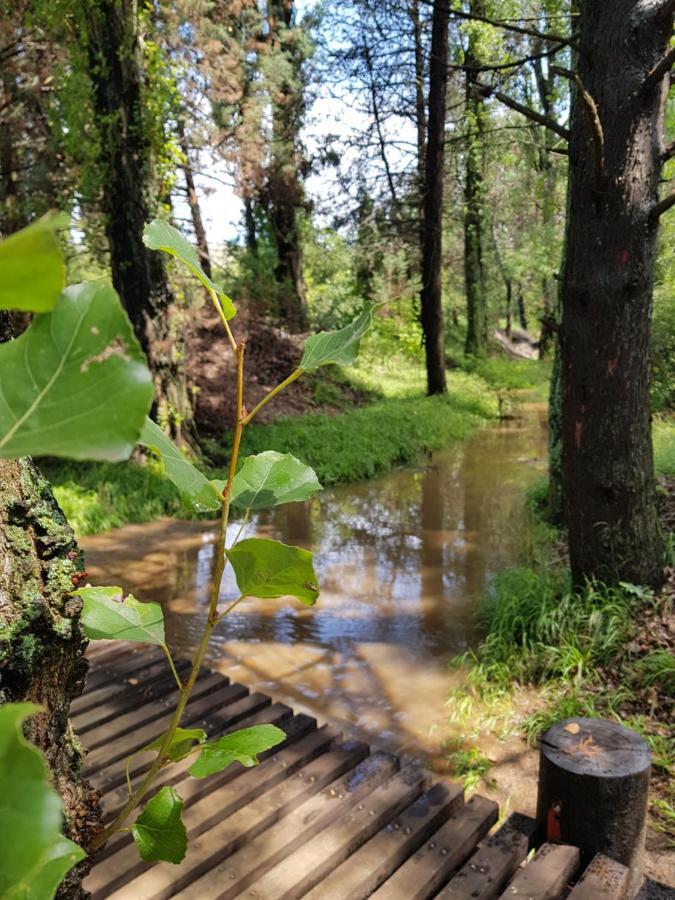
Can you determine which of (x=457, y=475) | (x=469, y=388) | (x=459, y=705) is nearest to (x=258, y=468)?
(x=459, y=705)

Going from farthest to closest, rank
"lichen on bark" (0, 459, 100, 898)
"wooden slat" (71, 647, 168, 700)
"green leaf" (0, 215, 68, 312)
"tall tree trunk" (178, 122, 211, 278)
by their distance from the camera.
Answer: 1. "tall tree trunk" (178, 122, 211, 278)
2. "wooden slat" (71, 647, 168, 700)
3. "lichen on bark" (0, 459, 100, 898)
4. "green leaf" (0, 215, 68, 312)

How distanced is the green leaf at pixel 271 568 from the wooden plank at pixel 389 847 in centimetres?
179

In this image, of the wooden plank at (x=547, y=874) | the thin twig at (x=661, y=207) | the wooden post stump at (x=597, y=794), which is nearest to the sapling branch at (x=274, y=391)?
the wooden plank at (x=547, y=874)

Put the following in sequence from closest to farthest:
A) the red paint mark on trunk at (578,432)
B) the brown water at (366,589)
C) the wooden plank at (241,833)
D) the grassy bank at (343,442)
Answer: the wooden plank at (241,833) → the red paint mark on trunk at (578,432) → the brown water at (366,589) → the grassy bank at (343,442)

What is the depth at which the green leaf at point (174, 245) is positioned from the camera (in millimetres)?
549

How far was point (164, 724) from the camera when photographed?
2.88 m

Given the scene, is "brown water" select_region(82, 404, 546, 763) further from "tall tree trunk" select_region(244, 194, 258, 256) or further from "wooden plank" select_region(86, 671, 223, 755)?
"tall tree trunk" select_region(244, 194, 258, 256)

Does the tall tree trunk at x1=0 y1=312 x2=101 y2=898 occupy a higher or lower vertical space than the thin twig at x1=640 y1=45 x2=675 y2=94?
lower

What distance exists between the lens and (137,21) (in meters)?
7.57

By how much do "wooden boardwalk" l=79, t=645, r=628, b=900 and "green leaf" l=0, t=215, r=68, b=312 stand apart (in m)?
2.10

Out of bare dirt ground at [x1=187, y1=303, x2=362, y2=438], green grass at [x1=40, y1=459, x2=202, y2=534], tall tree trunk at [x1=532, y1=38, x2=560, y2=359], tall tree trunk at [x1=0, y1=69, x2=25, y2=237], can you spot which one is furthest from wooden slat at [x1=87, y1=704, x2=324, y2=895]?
tall tree trunk at [x1=0, y1=69, x2=25, y2=237]

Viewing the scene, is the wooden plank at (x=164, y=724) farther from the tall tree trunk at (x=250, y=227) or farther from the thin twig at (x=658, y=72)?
the tall tree trunk at (x=250, y=227)

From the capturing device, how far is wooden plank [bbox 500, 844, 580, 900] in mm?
1995

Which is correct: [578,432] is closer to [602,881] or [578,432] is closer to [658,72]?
[658,72]
